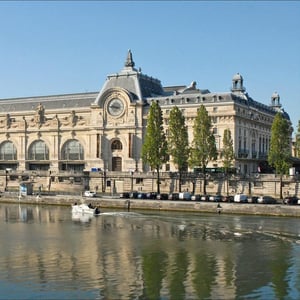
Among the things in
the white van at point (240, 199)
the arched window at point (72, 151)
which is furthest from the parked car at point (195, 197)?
the arched window at point (72, 151)

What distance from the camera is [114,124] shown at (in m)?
116

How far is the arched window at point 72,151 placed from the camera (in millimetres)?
121000

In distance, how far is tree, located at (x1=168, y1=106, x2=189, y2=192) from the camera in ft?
315

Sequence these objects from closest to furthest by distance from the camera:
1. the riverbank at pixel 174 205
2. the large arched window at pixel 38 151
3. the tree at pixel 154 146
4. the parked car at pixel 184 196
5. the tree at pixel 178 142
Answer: the riverbank at pixel 174 205 < the parked car at pixel 184 196 < the tree at pixel 178 142 < the tree at pixel 154 146 < the large arched window at pixel 38 151

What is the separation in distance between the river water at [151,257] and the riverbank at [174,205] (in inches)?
106

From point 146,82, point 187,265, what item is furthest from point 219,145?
point 187,265

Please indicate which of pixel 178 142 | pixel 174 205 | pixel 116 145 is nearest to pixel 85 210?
pixel 174 205

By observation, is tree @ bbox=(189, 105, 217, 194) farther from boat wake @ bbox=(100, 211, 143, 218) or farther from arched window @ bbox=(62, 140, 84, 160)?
arched window @ bbox=(62, 140, 84, 160)

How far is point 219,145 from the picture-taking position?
105 m

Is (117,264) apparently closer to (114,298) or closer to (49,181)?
(114,298)

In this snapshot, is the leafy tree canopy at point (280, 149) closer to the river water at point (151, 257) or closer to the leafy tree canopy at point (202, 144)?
the leafy tree canopy at point (202, 144)

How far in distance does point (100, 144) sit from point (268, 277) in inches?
3072

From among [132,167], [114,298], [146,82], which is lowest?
[114,298]

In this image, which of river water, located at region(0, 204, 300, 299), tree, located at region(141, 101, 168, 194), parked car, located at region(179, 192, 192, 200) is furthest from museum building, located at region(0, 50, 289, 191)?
river water, located at region(0, 204, 300, 299)
